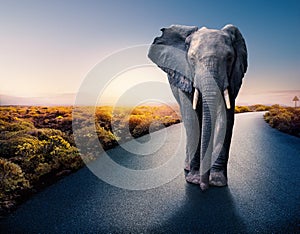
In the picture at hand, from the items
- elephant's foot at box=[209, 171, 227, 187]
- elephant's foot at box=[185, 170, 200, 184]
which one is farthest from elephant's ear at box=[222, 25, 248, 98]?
elephant's foot at box=[185, 170, 200, 184]

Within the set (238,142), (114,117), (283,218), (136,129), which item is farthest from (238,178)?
(114,117)

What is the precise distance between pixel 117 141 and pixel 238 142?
12.0 feet

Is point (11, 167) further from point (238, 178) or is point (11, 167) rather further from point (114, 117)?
point (114, 117)

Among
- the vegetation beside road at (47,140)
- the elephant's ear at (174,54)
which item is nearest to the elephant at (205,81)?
the elephant's ear at (174,54)

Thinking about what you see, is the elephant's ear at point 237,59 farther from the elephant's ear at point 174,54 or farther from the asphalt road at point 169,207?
the asphalt road at point 169,207

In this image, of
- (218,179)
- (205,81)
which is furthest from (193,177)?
(205,81)

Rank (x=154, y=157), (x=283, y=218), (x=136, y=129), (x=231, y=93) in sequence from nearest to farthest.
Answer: (x=283, y=218) → (x=231, y=93) → (x=154, y=157) → (x=136, y=129)

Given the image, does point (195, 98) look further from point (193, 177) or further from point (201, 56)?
point (193, 177)

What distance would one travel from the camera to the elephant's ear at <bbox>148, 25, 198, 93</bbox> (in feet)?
14.8

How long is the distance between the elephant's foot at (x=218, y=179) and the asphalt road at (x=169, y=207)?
12 centimetres

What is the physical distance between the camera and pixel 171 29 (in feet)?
16.5

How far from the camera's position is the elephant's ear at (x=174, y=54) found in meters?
4.52

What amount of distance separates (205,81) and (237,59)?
2.81 feet

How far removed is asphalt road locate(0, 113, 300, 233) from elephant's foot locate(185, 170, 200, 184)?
11 cm
